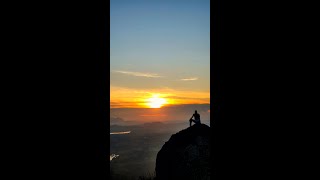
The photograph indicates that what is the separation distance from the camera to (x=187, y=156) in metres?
12.3

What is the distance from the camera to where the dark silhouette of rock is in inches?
477

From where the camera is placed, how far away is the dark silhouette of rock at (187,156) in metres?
12.1
